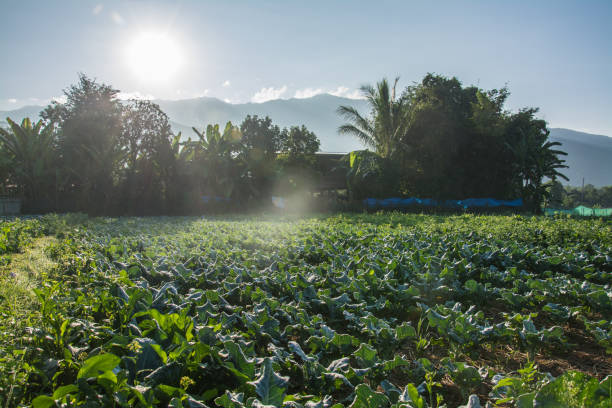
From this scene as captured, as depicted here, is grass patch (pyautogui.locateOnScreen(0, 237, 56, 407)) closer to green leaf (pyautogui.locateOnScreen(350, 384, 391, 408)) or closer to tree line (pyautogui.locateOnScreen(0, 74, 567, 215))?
green leaf (pyautogui.locateOnScreen(350, 384, 391, 408))

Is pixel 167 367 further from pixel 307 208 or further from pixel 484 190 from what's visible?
pixel 484 190

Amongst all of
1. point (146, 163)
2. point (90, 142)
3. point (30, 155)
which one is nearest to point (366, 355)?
point (146, 163)

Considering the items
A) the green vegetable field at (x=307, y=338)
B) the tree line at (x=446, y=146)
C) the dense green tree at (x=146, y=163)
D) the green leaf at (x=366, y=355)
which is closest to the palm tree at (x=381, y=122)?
the tree line at (x=446, y=146)

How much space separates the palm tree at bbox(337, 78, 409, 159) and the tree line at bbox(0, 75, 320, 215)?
16.2 ft

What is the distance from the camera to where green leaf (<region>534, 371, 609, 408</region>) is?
98 cm

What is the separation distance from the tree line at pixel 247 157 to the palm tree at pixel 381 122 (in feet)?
0.18

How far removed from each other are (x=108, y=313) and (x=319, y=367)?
1.34 m

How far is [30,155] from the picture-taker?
1653cm

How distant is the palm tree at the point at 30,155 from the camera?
1645 centimetres

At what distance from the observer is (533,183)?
20766mm

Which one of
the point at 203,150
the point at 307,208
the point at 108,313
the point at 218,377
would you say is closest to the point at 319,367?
the point at 218,377

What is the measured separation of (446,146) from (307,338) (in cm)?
1901

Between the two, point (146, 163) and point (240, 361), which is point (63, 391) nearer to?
point (240, 361)

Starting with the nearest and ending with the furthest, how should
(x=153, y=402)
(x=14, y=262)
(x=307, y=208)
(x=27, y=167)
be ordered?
(x=153, y=402) → (x=14, y=262) → (x=27, y=167) → (x=307, y=208)
